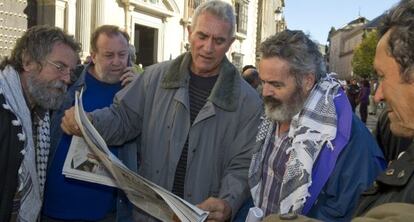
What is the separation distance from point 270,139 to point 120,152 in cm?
106

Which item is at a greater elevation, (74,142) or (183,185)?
(74,142)

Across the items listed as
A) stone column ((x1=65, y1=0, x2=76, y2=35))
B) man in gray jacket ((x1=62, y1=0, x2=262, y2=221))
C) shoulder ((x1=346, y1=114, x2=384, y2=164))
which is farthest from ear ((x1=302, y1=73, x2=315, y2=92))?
stone column ((x1=65, y1=0, x2=76, y2=35))

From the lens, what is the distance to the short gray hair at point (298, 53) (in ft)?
8.04

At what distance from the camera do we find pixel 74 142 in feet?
9.05

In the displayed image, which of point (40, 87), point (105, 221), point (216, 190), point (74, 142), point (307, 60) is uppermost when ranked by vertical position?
point (307, 60)

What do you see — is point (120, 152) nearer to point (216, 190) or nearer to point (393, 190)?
point (216, 190)

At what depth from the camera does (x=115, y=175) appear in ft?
8.31

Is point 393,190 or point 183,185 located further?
point 183,185

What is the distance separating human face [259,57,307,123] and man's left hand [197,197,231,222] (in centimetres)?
50

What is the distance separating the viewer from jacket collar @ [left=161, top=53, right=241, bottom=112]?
111 inches

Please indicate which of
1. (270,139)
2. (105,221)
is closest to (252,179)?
(270,139)

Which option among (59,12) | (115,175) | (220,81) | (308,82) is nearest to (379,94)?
(308,82)

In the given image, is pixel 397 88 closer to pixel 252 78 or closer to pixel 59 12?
pixel 252 78

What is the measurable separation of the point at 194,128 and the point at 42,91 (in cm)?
84
